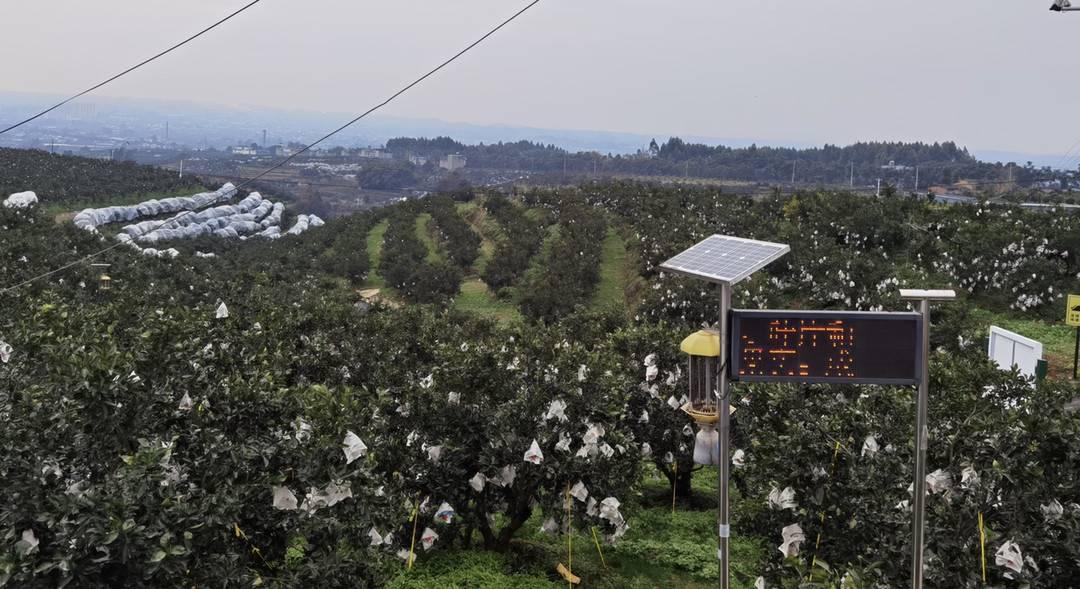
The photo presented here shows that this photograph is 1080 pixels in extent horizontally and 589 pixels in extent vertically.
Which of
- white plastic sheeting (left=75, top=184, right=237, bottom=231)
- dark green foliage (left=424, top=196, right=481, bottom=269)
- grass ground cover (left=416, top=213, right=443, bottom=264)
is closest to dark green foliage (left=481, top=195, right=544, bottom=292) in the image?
dark green foliage (left=424, top=196, right=481, bottom=269)

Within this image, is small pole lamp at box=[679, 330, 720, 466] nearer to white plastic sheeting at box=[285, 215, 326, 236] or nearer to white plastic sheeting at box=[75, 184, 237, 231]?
white plastic sheeting at box=[75, 184, 237, 231]

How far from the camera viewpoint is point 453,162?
3957 inches

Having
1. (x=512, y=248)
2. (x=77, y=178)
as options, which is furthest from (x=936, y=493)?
(x=77, y=178)

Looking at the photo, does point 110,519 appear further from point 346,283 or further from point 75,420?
point 346,283

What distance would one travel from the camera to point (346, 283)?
36094 mm

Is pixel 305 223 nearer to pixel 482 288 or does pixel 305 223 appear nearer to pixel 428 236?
pixel 428 236

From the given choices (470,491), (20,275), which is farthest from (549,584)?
(20,275)

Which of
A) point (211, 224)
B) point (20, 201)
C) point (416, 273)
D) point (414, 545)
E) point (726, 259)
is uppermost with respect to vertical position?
point (726, 259)

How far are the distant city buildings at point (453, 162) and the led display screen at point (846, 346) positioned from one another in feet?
309

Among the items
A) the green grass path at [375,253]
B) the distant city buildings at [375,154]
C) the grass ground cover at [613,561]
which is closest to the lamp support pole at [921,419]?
the grass ground cover at [613,561]

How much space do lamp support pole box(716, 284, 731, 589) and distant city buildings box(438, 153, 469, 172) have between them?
93.8 meters

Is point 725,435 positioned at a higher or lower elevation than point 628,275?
higher

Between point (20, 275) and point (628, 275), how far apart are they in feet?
70.4

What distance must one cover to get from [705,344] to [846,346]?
30.8 inches
